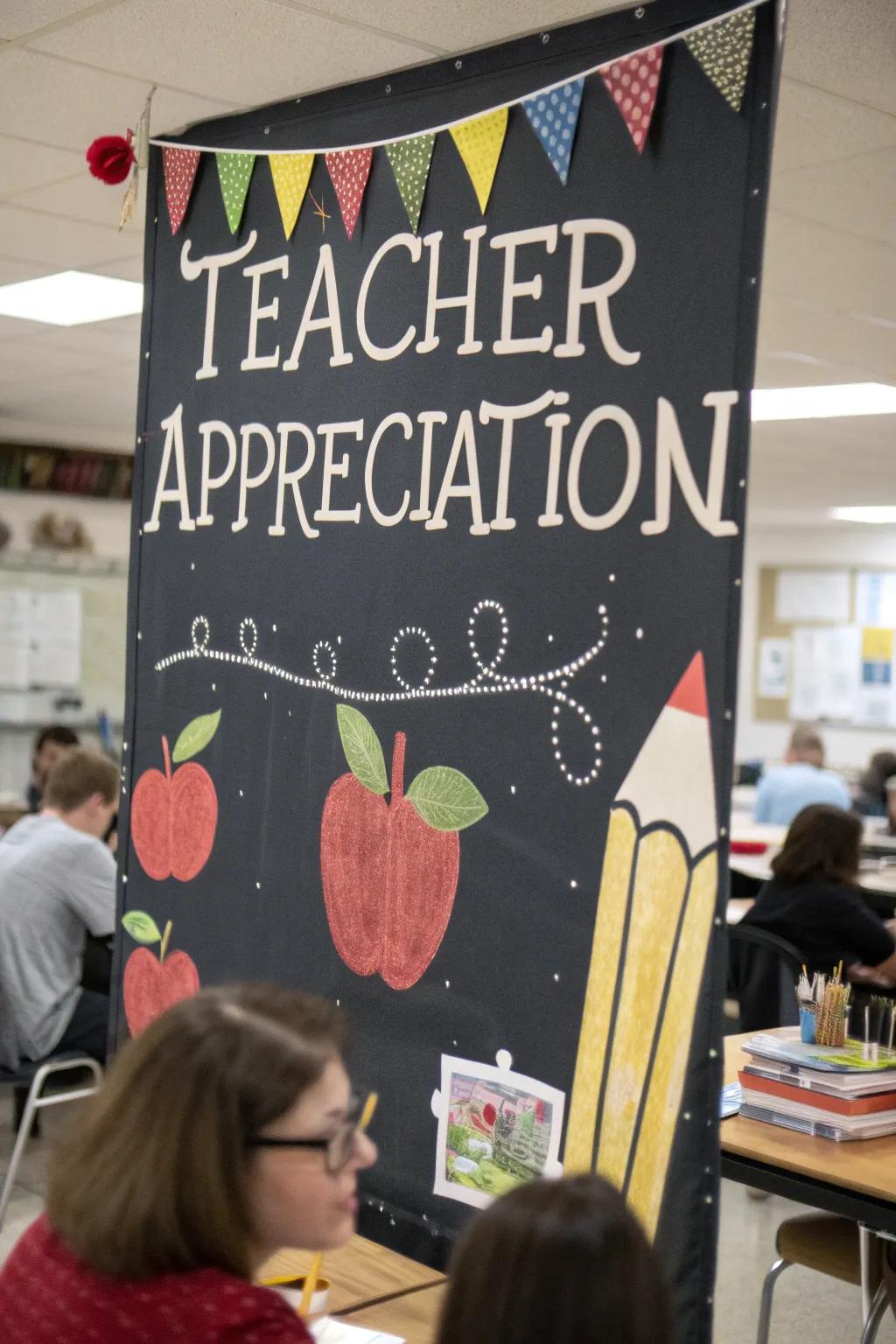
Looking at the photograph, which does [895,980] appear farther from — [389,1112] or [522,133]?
[522,133]

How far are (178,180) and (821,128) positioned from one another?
1.24 m

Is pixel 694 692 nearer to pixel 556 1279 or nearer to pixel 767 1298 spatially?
pixel 556 1279

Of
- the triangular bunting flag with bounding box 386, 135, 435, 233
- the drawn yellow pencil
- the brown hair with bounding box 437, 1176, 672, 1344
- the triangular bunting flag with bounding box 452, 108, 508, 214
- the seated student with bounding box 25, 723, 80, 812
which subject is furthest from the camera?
the seated student with bounding box 25, 723, 80, 812

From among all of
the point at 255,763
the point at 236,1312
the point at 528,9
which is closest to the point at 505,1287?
the point at 236,1312

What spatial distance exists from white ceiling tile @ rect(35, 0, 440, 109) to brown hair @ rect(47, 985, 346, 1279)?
1.77m

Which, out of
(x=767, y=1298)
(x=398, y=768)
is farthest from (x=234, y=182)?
(x=767, y=1298)

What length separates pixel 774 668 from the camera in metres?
12.2

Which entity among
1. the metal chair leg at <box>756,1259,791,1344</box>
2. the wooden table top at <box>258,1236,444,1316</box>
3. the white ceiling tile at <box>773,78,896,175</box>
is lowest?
the metal chair leg at <box>756,1259,791,1344</box>

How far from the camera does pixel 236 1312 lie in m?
1.28

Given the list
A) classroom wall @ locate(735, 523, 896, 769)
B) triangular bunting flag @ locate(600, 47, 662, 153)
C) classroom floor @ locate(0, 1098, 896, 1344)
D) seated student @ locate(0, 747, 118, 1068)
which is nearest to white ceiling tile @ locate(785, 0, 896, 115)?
triangular bunting flag @ locate(600, 47, 662, 153)

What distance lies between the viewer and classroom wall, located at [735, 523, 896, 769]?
11.5m

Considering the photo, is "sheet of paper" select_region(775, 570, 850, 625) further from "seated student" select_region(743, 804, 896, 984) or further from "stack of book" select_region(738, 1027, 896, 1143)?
"stack of book" select_region(738, 1027, 896, 1143)

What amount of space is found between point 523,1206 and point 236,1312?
1.14 ft

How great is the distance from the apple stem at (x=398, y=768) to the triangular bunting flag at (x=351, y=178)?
84 cm
